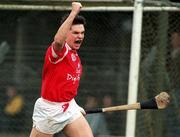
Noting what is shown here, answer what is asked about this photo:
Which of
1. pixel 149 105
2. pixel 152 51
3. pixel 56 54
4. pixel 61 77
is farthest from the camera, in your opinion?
pixel 152 51

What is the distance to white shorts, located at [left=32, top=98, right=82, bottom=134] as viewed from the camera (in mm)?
6669

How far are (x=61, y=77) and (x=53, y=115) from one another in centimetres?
37

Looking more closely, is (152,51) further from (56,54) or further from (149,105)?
(56,54)

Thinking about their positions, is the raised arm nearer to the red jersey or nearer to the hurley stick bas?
the red jersey

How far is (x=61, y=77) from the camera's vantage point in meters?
6.59

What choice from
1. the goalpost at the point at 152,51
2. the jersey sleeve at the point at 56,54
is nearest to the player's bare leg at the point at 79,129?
the jersey sleeve at the point at 56,54

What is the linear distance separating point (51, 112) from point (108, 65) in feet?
7.97

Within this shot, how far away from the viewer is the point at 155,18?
8.66 m

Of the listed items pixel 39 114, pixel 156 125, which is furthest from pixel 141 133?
pixel 39 114

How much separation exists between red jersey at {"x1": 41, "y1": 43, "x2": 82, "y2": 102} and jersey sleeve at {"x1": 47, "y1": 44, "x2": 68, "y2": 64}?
11 mm

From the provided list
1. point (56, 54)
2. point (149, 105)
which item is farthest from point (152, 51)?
point (56, 54)

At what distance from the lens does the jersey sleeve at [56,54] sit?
6.40 meters

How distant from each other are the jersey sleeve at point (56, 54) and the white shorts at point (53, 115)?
438 millimetres

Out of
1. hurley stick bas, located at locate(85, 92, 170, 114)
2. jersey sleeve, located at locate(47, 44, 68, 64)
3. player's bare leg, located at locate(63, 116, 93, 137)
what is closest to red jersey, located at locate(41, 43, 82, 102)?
jersey sleeve, located at locate(47, 44, 68, 64)
